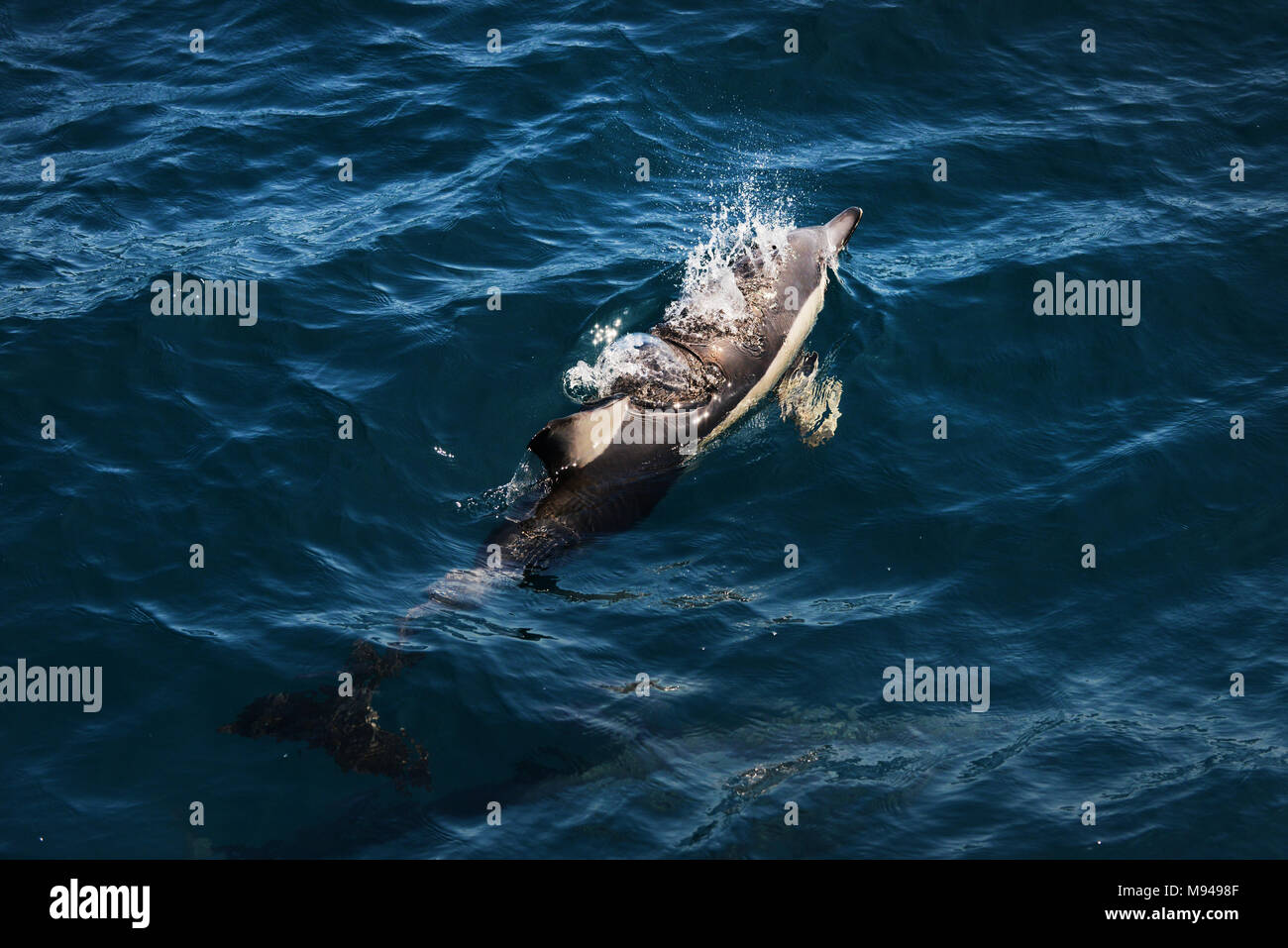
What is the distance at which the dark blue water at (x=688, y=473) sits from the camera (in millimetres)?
10375

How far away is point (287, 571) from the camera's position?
1227cm

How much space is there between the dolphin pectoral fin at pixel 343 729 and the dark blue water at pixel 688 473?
17 centimetres

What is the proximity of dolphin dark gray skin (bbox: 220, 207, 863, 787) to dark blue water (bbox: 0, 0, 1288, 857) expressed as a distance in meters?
0.25

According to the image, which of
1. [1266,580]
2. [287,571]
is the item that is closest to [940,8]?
[1266,580]

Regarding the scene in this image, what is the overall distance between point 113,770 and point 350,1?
1696 centimetres

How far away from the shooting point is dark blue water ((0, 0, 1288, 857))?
10.4 metres
